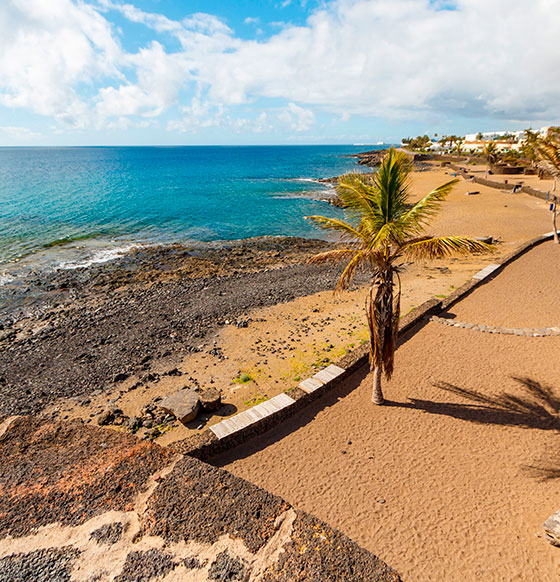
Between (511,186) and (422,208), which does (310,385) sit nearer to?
(422,208)

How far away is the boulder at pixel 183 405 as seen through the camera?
10672 mm

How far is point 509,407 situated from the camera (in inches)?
417

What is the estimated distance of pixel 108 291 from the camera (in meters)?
24.7

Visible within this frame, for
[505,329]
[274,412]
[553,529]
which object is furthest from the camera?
[505,329]

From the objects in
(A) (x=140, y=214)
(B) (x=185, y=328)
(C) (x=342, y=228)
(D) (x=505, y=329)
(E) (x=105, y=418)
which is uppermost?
(C) (x=342, y=228)

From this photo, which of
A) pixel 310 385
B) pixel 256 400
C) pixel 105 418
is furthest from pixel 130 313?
pixel 310 385

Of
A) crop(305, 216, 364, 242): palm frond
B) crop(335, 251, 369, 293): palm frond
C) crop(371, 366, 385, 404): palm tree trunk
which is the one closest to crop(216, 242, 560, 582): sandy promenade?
crop(371, 366, 385, 404): palm tree trunk

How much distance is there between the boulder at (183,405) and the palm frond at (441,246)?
7.75 m

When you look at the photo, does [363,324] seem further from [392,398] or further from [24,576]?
[24,576]

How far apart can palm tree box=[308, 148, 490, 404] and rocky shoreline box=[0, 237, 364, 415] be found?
30.6 ft

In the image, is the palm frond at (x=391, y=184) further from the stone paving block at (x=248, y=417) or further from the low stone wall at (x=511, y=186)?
the low stone wall at (x=511, y=186)

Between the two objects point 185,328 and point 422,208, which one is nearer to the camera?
point 422,208

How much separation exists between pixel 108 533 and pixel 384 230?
26.4 feet

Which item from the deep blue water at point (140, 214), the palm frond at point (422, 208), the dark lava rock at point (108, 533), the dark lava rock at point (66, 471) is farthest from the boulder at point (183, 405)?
the deep blue water at point (140, 214)
